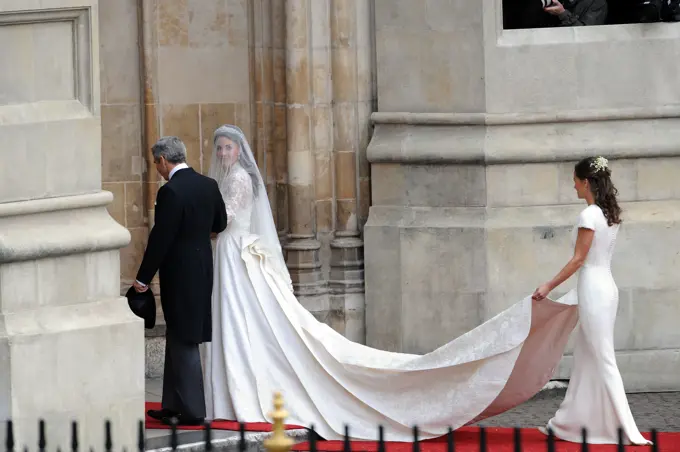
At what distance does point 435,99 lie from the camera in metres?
10.7

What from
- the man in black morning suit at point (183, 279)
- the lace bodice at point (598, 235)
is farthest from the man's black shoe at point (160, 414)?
the lace bodice at point (598, 235)

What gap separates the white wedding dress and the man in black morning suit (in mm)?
2016

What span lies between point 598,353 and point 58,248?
9.60 ft

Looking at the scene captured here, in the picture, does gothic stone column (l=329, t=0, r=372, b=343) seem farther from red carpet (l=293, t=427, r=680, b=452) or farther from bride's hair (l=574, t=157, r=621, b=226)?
bride's hair (l=574, t=157, r=621, b=226)

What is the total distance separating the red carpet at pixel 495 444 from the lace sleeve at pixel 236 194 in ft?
4.64

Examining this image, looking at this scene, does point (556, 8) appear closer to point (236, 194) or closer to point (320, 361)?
point (236, 194)

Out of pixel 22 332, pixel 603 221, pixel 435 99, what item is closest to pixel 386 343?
pixel 435 99

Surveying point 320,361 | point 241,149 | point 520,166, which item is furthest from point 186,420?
point 520,166

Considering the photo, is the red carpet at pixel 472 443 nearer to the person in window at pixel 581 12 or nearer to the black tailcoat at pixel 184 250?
the black tailcoat at pixel 184 250

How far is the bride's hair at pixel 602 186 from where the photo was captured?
8570 millimetres

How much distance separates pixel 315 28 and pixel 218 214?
89.0 inches

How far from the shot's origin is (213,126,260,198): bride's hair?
927 cm

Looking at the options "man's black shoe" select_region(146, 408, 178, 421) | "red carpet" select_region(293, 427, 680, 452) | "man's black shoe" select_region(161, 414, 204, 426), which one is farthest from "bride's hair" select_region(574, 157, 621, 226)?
"man's black shoe" select_region(146, 408, 178, 421)

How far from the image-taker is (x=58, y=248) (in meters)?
7.57
